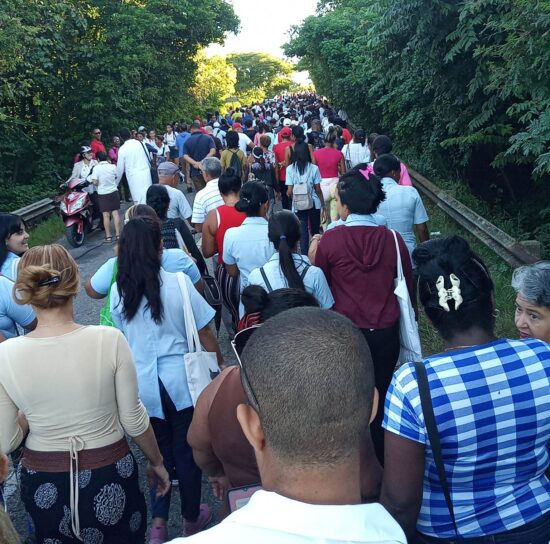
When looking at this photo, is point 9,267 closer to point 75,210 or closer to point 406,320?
point 406,320

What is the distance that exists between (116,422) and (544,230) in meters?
7.85

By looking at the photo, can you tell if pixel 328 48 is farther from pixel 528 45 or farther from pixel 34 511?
pixel 34 511

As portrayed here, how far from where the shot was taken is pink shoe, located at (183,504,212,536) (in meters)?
3.63

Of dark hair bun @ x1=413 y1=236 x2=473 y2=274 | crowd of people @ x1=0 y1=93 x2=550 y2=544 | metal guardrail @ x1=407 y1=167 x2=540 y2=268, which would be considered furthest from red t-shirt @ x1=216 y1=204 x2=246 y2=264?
metal guardrail @ x1=407 y1=167 x2=540 y2=268

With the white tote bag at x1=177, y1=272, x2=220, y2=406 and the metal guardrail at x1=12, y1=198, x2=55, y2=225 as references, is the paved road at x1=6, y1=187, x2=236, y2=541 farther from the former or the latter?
the metal guardrail at x1=12, y1=198, x2=55, y2=225

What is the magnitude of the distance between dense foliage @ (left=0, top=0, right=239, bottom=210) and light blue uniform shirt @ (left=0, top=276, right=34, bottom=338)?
9.26 meters

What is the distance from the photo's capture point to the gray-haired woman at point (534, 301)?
9.32 ft

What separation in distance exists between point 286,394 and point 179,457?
236cm

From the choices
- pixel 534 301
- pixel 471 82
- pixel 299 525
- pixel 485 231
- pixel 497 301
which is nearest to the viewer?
pixel 299 525

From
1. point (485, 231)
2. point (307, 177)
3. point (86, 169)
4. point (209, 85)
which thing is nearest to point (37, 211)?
point (86, 169)

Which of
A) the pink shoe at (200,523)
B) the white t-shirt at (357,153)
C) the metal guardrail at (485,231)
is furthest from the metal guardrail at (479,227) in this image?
the pink shoe at (200,523)

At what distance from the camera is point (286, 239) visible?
12.6 feet

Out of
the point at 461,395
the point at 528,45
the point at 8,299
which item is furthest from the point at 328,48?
the point at 461,395

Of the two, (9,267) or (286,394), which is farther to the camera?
(9,267)
